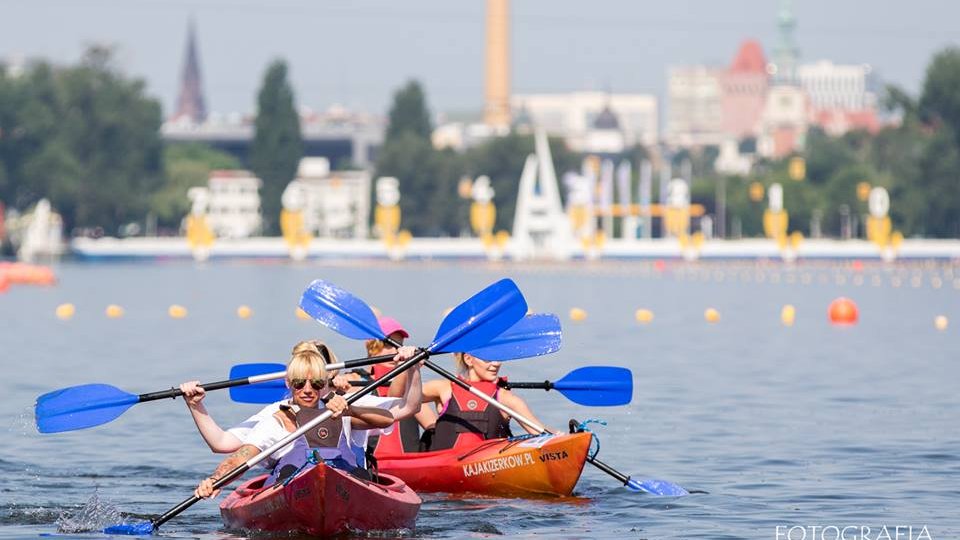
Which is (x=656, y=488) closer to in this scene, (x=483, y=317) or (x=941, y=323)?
(x=483, y=317)

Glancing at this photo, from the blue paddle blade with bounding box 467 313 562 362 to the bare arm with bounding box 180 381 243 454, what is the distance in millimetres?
2969

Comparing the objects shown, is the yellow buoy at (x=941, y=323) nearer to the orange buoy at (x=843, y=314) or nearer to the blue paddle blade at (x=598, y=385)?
the orange buoy at (x=843, y=314)

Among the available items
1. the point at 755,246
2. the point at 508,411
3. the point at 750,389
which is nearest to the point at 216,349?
the point at 750,389

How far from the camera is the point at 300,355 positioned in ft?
49.4

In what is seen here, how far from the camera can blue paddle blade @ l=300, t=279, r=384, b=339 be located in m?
17.3

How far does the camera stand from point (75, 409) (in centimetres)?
1716

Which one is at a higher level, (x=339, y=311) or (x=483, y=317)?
(x=339, y=311)

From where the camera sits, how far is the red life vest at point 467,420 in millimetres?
20234

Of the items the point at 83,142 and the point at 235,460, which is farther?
the point at 83,142

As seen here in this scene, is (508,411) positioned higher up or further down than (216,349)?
higher up

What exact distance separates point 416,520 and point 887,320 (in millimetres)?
41506

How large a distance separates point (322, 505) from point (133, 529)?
2.38 m

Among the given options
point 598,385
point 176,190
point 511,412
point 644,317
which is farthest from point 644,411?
point 176,190

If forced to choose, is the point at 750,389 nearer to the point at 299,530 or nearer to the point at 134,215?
the point at 299,530
